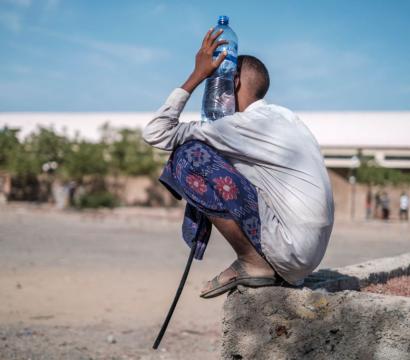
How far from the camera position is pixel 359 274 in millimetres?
3533

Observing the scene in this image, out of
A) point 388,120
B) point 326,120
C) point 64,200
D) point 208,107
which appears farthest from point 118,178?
point 208,107

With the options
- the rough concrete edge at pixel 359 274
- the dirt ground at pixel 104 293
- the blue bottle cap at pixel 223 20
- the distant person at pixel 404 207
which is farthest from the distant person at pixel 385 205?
the blue bottle cap at pixel 223 20

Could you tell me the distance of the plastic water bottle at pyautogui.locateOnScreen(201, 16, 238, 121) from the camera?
295 cm

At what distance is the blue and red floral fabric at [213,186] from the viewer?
2648 millimetres

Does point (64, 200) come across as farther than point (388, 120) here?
No

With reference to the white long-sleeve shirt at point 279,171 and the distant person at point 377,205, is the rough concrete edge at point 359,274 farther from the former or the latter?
the distant person at point 377,205

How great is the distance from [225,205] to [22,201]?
28118mm

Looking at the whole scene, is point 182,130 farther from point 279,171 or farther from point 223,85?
point 279,171

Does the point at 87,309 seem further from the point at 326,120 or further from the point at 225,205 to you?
the point at 326,120

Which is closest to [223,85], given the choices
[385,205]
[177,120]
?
[177,120]

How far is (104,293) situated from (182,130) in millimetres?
4487

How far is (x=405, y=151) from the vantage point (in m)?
35.6

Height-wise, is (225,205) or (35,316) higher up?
(225,205)

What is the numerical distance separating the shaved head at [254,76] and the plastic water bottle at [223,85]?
5 cm
